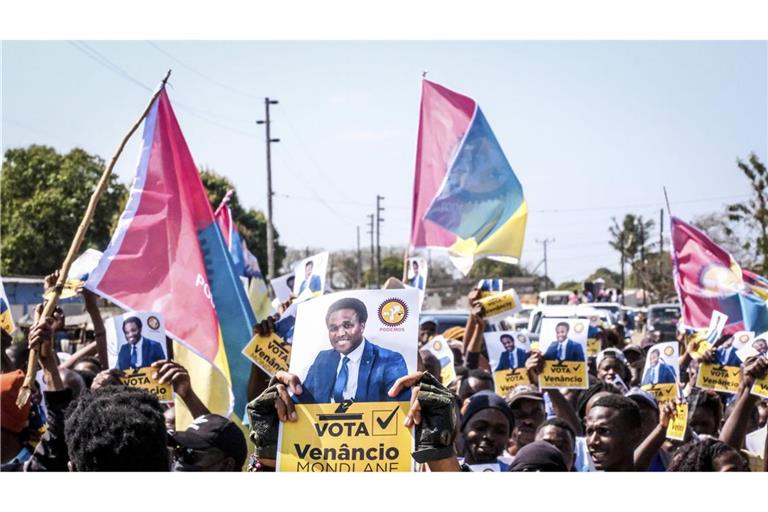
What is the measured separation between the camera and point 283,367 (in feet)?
17.7

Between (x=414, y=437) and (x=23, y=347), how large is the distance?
3797 mm

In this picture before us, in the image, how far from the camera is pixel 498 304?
8008mm

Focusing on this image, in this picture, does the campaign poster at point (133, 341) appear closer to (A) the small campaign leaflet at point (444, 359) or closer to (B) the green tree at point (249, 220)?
(A) the small campaign leaflet at point (444, 359)

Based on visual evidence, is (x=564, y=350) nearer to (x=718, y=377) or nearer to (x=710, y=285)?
(x=718, y=377)

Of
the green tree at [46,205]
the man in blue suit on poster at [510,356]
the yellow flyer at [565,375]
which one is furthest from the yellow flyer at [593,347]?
the green tree at [46,205]

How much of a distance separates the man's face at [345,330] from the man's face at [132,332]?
3.22 meters

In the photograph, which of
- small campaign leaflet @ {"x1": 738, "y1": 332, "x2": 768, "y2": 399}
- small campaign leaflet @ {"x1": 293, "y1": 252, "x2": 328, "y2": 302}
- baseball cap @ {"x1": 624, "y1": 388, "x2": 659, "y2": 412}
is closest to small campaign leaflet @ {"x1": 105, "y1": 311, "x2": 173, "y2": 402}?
small campaign leaflet @ {"x1": 293, "y1": 252, "x2": 328, "y2": 302}

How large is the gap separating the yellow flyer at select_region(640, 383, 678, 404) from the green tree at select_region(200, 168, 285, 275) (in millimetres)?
31880

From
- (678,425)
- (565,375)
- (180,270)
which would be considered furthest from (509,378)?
(180,270)

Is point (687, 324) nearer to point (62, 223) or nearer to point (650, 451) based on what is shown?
point (650, 451)

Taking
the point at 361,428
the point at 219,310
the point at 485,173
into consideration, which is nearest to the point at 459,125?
the point at 485,173

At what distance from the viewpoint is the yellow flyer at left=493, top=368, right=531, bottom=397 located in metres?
8.00

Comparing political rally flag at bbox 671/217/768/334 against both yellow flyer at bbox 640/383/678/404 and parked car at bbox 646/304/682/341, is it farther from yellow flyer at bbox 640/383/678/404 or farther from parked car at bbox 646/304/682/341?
parked car at bbox 646/304/682/341

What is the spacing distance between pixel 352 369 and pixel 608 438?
2.03 meters
